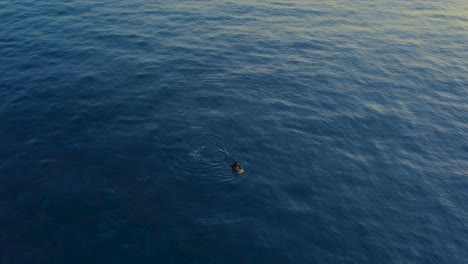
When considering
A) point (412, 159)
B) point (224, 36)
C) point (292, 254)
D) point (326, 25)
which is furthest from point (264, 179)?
point (326, 25)

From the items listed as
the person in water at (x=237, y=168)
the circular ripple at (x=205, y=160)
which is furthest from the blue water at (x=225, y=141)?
the person in water at (x=237, y=168)

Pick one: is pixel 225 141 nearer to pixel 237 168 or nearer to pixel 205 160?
pixel 205 160

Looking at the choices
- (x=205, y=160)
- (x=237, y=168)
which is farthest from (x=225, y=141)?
(x=237, y=168)

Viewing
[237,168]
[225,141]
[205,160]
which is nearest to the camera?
[237,168]

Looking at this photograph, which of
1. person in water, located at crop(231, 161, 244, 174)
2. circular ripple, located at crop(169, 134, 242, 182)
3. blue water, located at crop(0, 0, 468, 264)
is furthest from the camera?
person in water, located at crop(231, 161, 244, 174)

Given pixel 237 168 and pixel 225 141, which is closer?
pixel 237 168

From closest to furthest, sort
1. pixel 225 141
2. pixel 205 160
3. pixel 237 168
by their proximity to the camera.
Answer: pixel 237 168, pixel 205 160, pixel 225 141

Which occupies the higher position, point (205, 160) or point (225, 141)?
point (225, 141)

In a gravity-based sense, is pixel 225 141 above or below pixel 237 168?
above

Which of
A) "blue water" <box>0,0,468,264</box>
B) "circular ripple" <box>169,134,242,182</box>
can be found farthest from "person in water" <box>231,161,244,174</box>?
"blue water" <box>0,0,468,264</box>

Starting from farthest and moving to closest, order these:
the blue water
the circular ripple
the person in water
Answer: the person in water → the circular ripple → the blue water

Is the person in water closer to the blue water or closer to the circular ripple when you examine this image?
the circular ripple
